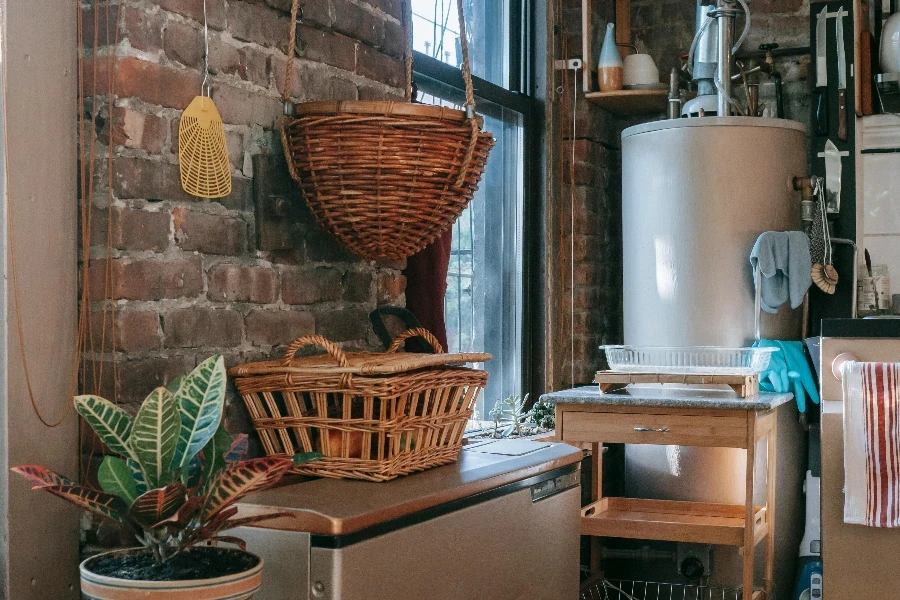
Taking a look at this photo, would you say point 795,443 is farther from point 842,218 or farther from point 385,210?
point 385,210

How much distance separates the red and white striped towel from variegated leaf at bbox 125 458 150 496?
1.75 m

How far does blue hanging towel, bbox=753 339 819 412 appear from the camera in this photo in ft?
9.46

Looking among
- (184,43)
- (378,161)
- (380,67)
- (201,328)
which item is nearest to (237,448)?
(201,328)

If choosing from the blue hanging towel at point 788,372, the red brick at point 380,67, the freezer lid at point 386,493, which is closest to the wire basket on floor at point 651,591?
the blue hanging towel at point 788,372

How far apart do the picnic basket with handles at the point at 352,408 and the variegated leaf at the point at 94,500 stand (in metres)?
0.42

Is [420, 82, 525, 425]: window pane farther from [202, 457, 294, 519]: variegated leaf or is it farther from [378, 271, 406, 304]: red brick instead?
[202, 457, 294, 519]: variegated leaf

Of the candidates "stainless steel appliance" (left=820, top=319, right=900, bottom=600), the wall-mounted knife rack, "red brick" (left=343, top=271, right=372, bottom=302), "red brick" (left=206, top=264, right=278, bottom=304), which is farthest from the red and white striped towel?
"red brick" (left=206, top=264, right=278, bottom=304)

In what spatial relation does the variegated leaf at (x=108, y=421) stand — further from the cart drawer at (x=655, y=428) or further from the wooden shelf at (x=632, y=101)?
the wooden shelf at (x=632, y=101)

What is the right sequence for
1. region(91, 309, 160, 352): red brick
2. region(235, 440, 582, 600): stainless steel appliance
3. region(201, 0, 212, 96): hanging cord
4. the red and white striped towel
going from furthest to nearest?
the red and white striped towel
region(201, 0, 212, 96): hanging cord
region(91, 309, 160, 352): red brick
region(235, 440, 582, 600): stainless steel appliance

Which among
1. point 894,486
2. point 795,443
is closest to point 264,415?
point 894,486

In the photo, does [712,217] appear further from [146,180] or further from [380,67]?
[146,180]

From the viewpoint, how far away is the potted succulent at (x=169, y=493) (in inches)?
40.5

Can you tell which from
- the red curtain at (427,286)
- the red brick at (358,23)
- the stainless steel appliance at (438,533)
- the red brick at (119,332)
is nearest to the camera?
the stainless steel appliance at (438,533)

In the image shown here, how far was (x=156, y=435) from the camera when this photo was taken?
3.54 ft
